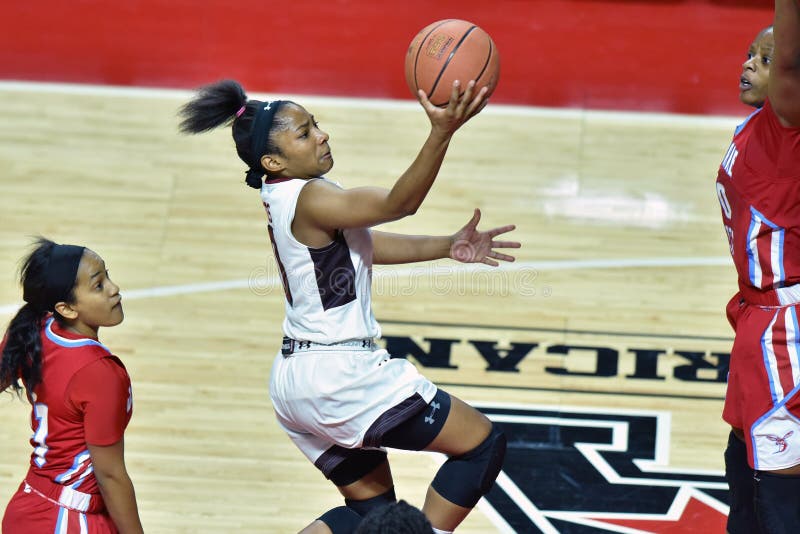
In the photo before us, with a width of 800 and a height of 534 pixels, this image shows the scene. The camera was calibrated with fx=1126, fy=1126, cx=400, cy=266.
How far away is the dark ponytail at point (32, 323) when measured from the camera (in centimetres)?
359

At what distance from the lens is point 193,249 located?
21.2 ft

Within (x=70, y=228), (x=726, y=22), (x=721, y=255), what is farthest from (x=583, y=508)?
(x=726, y=22)

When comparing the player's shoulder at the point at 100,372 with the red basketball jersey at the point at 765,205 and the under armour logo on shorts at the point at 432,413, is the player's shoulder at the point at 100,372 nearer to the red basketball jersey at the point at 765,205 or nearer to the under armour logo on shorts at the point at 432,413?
the under armour logo on shorts at the point at 432,413

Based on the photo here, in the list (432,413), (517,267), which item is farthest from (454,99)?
(517,267)

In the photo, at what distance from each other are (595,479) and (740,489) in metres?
1.21

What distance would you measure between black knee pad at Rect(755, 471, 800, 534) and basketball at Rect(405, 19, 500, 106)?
1578mm

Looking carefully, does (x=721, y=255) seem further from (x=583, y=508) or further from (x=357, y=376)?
(x=357, y=376)

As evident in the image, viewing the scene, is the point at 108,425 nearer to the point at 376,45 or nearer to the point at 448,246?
the point at 448,246

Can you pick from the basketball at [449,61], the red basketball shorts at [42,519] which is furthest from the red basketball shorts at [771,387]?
the red basketball shorts at [42,519]

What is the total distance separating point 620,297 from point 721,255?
2.41 feet

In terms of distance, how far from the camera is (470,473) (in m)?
3.83

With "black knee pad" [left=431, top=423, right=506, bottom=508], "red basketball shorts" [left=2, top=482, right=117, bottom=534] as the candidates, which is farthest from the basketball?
"red basketball shorts" [left=2, top=482, right=117, bottom=534]

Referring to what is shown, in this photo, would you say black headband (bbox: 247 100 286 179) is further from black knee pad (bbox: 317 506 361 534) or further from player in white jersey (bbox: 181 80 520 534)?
black knee pad (bbox: 317 506 361 534)

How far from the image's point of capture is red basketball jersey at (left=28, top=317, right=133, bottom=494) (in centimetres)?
355
